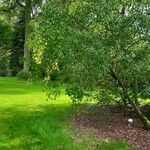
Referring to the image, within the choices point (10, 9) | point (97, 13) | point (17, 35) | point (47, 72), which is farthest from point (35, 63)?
point (17, 35)

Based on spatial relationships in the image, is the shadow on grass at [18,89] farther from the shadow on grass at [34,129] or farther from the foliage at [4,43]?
the foliage at [4,43]

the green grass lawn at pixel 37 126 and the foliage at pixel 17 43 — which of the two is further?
the foliage at pixel 17 43

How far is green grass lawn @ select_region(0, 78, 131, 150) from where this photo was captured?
53.2 feet

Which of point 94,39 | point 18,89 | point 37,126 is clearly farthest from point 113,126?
point 18,89

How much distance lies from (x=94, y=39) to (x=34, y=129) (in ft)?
13.6

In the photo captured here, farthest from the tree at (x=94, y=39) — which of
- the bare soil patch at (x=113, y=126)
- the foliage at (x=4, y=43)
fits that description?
the foliage at (x=4, y=43)

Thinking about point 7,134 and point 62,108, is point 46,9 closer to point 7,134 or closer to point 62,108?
point 7,134

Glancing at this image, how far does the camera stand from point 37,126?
18.8 meters

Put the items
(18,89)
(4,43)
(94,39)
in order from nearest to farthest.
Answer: (94,39) → (18,89) → (4,43)

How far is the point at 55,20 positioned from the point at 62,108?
8.01 m

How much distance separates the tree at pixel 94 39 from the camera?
1717 centimetres

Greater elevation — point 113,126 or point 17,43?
point 17,43

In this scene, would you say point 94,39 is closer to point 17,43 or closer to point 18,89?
point 18,89

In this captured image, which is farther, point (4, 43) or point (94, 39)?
point (4, 43)
